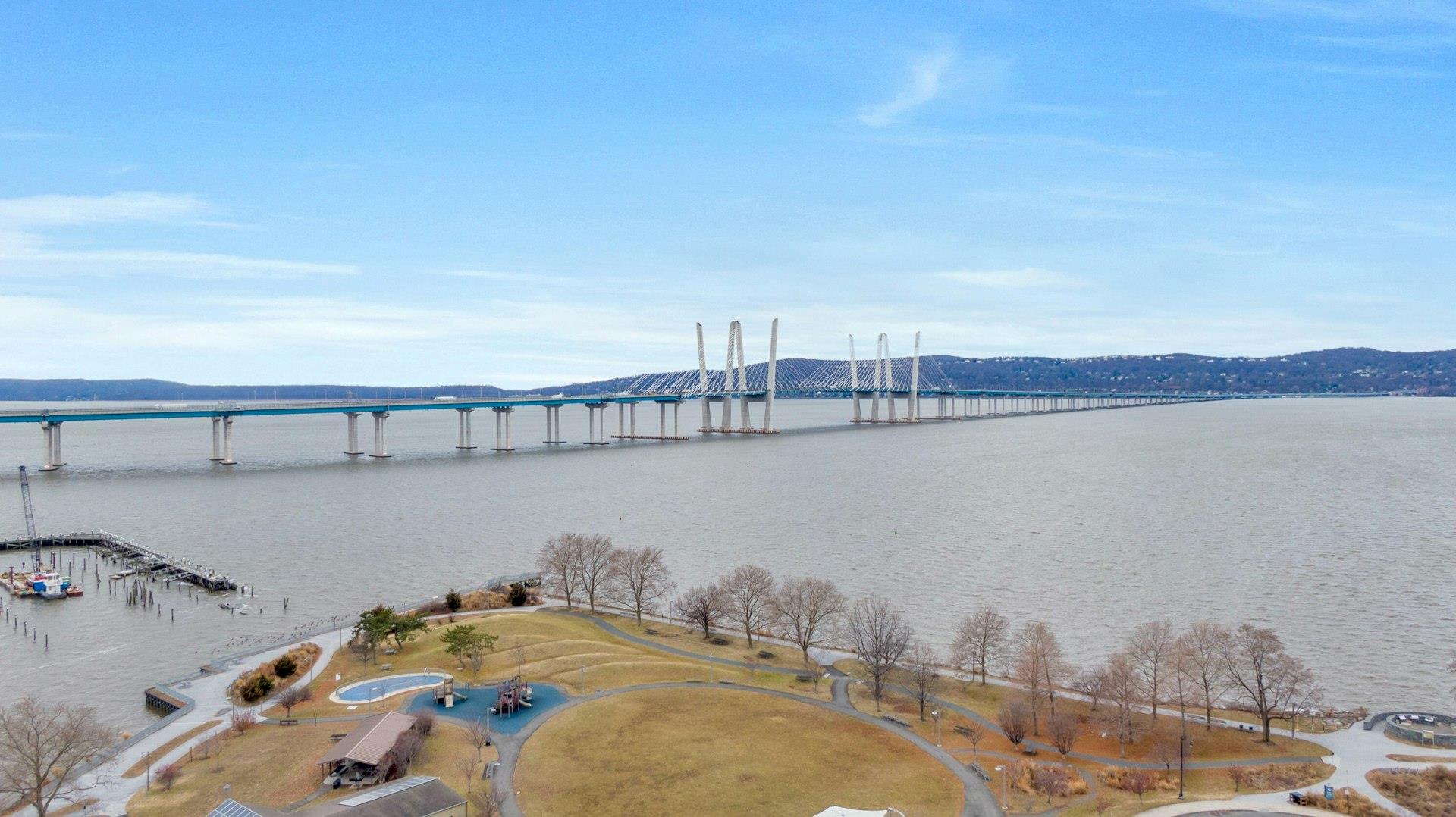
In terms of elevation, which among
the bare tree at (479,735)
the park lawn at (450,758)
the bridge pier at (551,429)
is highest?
the bridge pier at (551,429)

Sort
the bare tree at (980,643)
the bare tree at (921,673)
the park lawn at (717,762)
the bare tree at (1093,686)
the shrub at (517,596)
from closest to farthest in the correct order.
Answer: the park lawn at (717,762) → the bare tree at (1093,686) → the bare tree at (921,673) → the bare tree at (980,643) → the shrub at (517,596)

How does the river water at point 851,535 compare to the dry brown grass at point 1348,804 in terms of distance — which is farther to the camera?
the river water at point 851,535

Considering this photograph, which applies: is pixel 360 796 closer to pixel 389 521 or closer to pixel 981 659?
pixel 981 659

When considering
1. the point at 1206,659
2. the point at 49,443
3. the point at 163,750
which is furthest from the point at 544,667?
the point at 49,443

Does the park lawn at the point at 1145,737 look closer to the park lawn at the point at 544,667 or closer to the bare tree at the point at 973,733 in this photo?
the bare tree at the point at 973,733

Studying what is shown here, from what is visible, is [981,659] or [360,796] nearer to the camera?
[360,796]

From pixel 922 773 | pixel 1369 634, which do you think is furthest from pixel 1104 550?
pixel 922 773

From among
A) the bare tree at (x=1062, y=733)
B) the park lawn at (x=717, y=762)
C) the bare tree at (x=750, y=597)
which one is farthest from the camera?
the bare tree at (x=750, y=597)

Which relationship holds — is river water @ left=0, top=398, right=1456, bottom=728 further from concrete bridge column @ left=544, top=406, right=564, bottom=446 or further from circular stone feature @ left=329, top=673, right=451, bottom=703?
concrete bridge column @ left=544, top=406, right=564, bottom=446

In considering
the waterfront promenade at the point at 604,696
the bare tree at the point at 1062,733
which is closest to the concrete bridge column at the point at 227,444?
the waterfront promenade at the point at 604,696
